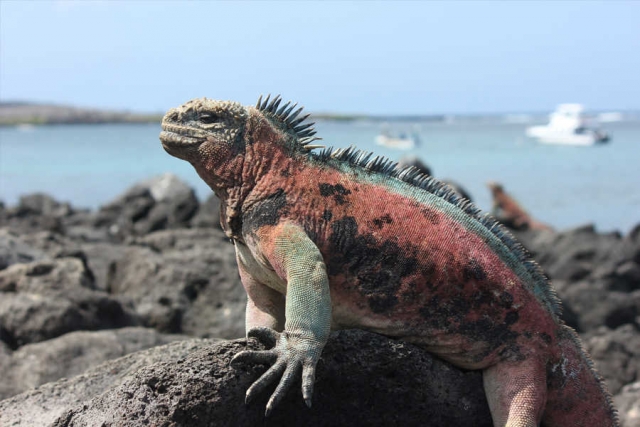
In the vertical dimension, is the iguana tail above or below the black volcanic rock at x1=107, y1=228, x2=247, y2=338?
above

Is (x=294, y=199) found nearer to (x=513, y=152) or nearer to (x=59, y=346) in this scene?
(x=59, y=346)

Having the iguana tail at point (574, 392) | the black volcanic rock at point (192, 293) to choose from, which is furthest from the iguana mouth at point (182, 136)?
the black volcanic rock at point (192, 293)

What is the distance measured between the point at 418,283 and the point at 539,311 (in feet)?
1.83

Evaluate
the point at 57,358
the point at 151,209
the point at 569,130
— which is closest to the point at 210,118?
the point at 57,358

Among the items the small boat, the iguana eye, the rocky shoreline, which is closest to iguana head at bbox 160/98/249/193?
the iguana eye

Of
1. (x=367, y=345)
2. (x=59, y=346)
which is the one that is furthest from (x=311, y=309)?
(x=59, y=346)

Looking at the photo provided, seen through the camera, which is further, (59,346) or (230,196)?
(59,346)

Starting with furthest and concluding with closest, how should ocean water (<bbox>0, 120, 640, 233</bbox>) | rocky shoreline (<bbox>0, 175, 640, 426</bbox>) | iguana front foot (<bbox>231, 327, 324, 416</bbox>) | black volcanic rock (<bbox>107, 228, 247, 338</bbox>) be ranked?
ocean water (<bbox>0, 120, 640, 233</bbox>) → black volcanic rock (<bbox>107, 228, 247, 338</bbox>) → rocky shoreline (<bbox>0, 175, 640, 426</bbox>) → iguana front foot (<bbox>231, 327, 324, 416</bbox>)

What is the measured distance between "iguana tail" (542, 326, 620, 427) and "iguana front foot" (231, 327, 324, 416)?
3.65 ft

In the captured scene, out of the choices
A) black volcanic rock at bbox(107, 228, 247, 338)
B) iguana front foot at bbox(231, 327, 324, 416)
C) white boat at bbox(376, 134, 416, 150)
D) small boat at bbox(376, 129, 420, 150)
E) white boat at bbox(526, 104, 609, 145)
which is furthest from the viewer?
white boat at bbox(526, 104, 609, 145)

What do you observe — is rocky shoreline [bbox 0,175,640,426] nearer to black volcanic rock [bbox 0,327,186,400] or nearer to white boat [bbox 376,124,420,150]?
black volcanic rock [bbox 0,327,186,400]

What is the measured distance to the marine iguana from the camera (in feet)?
11.0

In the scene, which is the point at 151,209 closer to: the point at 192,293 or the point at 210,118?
the point at 192,293

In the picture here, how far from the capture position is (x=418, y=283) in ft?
10.9
